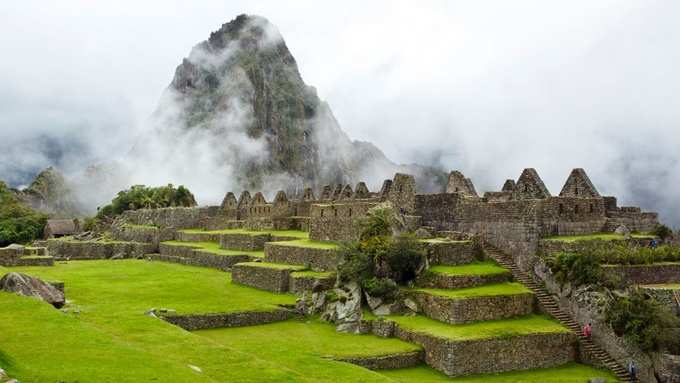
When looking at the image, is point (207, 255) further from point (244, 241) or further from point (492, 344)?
point (492, 344)

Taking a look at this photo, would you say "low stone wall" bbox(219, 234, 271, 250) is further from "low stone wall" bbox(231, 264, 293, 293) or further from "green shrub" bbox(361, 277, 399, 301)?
"green shrub" bbox(361, 277, 399, 301)

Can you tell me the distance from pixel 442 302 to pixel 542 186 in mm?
8133

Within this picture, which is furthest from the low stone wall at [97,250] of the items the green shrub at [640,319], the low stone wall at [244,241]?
the green shrub at [640,319]

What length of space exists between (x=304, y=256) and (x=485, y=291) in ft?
35.5

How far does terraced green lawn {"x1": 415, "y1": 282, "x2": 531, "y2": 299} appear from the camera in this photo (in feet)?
72.3

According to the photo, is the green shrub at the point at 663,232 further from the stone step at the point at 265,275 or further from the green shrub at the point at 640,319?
the stone step at the point at 265,275

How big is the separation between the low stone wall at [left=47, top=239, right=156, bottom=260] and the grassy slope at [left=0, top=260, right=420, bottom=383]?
2239 cm

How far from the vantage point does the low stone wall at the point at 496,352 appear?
64.4 ft

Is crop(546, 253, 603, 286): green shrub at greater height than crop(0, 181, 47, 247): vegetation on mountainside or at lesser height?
lesser

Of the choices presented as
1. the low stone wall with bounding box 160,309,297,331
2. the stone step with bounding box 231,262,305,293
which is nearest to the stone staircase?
the low stone wall with bounding box 160,309,297,331

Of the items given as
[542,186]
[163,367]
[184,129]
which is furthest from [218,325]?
[184,129]

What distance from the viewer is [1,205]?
7262 cm

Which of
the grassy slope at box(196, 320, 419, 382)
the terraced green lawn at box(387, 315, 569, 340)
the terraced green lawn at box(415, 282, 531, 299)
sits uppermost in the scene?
the terraced green lawn at box(415, 282, 531, 299)

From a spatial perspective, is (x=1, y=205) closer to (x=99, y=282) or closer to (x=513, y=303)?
(x=99, y=282)
